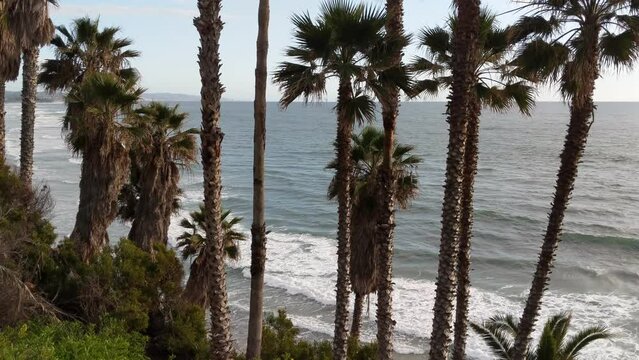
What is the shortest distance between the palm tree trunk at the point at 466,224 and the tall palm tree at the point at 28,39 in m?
12.0

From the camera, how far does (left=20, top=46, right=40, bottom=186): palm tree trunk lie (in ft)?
57.5

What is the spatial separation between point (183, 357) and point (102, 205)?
186 inches

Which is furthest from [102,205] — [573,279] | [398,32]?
[573,279]

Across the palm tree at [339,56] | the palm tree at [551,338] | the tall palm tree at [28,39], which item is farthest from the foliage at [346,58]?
the tall palm tree at [28,39]

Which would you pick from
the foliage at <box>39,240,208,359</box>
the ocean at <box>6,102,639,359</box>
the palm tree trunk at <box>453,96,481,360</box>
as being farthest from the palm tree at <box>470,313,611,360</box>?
the foliage at <box>39,240,208,359</box>

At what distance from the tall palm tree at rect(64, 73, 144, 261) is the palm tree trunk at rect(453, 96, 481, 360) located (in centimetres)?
827

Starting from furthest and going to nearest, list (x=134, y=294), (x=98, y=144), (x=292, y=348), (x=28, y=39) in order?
1. (x=28, y=39)
2. (x=98, y=144)
3. (x=292, y=348)
4. (x=134, y=294)

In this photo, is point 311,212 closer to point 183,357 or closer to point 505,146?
point 183,357

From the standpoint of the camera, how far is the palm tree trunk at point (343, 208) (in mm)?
9766

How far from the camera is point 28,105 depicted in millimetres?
17578

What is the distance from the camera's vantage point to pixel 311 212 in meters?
44.2

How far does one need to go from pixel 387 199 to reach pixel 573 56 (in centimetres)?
394

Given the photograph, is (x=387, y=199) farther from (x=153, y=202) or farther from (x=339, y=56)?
(x=153, y=202)

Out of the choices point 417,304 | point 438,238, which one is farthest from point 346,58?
point 438,238
